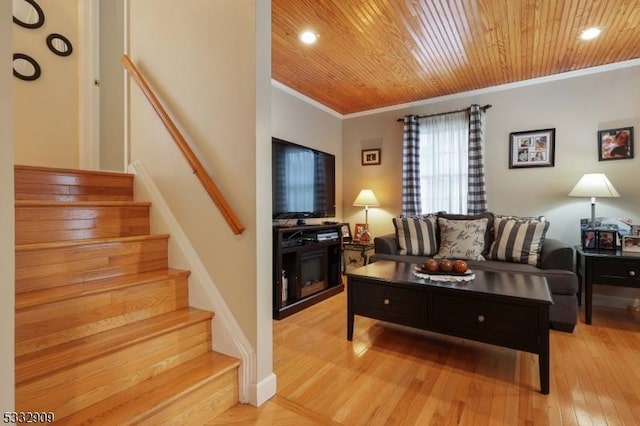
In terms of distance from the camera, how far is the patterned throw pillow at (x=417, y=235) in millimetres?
3307

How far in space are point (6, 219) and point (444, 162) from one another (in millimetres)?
4006

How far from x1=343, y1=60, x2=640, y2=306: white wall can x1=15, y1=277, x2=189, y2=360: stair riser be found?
3.57 meters

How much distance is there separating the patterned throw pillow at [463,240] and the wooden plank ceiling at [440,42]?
1.62 meters

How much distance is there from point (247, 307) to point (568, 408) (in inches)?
65.6

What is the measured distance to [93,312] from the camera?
140 cm

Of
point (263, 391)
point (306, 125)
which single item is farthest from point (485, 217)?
point (263, 391)

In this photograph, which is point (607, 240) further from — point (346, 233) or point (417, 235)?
point (346, 233)

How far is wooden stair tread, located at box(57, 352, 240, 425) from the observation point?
114 centimetres

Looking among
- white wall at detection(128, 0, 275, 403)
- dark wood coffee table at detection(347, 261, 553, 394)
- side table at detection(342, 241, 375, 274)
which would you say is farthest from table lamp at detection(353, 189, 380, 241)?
white wall at detection(128, 0, 275, 403)

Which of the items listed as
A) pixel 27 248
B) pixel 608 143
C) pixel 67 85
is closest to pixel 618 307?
pixel 608 143

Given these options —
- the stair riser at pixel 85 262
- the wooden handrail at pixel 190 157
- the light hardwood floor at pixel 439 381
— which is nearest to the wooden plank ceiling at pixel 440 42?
the wooden handrail at pixel 190 157

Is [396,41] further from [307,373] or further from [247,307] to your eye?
[307,373]

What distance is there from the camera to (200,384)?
54.5 inches

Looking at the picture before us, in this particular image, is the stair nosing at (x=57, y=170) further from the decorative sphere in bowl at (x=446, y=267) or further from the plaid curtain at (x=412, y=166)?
the plaid curtain at (x=412, y=166)
